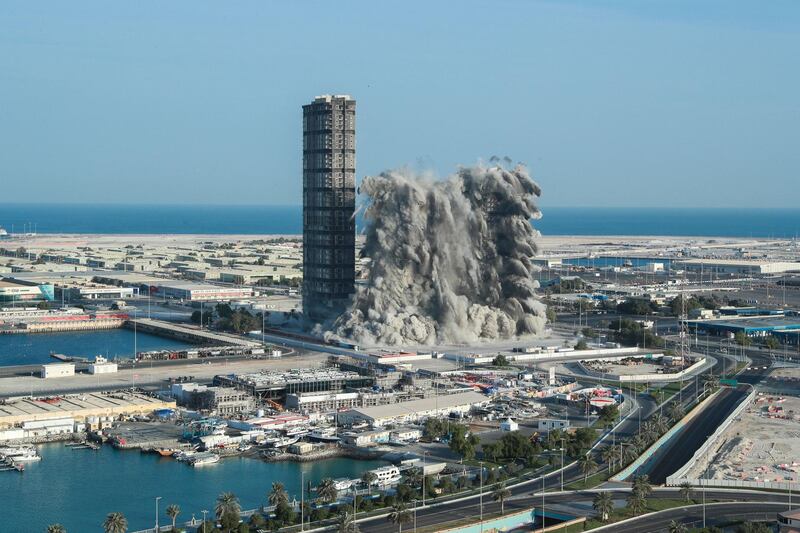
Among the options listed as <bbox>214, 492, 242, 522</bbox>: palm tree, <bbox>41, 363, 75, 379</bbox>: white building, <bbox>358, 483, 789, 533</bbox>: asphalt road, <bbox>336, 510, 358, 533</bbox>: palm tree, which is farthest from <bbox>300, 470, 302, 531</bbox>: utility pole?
<bbox>41, 363, 75, 379</bbox>: white building

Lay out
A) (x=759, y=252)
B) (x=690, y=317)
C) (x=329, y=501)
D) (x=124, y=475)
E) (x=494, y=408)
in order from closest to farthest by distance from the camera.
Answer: (x=329, y=501) < (x=124, y=475) < (x=494, y=408) < (x=690, y=317) < (x=759, y=252)

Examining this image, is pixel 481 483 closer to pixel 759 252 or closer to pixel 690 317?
pixel 690 317

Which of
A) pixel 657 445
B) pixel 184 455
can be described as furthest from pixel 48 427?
pixel 657 445

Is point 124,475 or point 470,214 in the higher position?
point 470,214

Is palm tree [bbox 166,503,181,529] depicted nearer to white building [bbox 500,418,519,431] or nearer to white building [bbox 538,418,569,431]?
white building [bbox 500,418,519,431]

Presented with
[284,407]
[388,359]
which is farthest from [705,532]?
[388,359]

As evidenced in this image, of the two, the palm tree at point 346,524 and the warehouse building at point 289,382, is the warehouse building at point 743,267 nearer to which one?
the warehouse building at point 289,382
